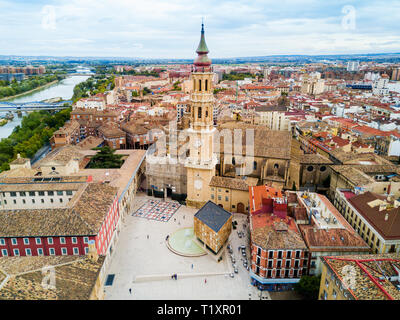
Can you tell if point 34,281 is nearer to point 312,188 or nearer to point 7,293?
point 7,293

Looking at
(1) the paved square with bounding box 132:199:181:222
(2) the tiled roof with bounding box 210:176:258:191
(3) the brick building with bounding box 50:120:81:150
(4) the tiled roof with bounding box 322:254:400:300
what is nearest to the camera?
(4) the tiled roof with bounding box 322:254:400:300

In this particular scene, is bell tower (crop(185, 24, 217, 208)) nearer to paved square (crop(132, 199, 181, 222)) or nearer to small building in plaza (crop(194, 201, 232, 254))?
paved square (crop(132, 199, 181, 222))

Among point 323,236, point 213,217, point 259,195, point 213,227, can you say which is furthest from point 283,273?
point 259,195

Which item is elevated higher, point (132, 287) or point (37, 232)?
point (37, 232)

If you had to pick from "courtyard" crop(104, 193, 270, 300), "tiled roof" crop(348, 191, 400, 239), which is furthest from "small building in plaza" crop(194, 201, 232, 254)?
"tiled roof" crop(348, 191, 400, 239)

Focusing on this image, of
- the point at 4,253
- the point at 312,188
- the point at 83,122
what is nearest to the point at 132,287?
the point at 4,253

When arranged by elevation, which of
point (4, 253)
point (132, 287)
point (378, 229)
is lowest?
point (132, 287)

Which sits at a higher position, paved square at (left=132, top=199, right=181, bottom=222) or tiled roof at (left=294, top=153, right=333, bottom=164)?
tiled roof at (left=294, top=153, right=333, bottom=164)
